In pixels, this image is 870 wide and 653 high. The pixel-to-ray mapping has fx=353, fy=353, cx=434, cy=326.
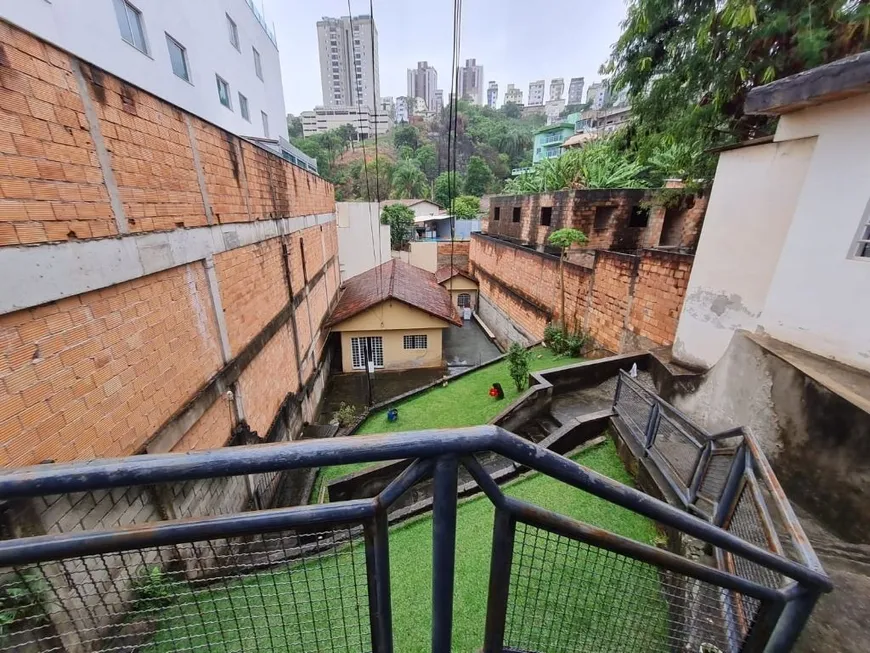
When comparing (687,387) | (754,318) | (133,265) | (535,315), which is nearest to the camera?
(133,265)

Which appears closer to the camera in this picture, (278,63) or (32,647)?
(32,647)

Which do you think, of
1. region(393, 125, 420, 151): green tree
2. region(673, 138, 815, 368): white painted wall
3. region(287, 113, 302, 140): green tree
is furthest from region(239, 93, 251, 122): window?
Answer: region(287, 113, 302, 140): green tree

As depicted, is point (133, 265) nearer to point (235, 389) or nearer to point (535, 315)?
point (235, 389)

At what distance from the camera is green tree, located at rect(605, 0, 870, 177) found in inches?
164

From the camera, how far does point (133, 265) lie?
9.80ft

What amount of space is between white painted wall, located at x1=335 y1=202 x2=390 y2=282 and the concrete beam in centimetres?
→ 1346

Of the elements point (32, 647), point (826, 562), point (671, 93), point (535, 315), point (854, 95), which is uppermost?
point (671, 93)

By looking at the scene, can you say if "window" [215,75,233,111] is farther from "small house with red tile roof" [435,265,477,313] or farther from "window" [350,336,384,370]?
"small house with red tile roof" [435,265,477,313]

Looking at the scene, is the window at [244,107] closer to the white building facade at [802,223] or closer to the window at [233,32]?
the window at [233,32]

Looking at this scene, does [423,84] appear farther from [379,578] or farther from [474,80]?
[379,578]

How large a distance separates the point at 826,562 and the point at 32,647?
4933 mm

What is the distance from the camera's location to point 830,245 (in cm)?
321

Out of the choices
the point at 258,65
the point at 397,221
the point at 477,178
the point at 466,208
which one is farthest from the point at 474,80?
the point at 258,65

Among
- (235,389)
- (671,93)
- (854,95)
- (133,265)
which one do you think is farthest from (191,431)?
(671,93)
